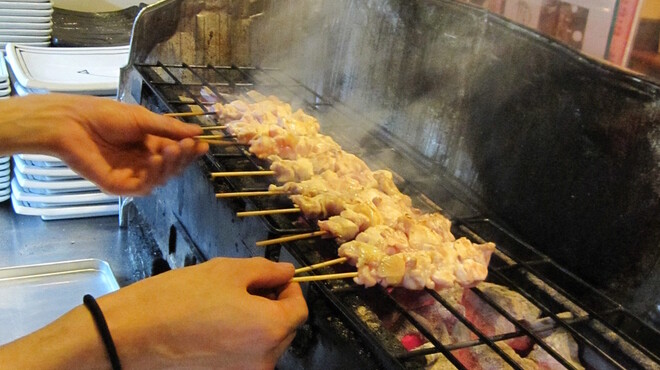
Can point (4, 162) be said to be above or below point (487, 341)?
below

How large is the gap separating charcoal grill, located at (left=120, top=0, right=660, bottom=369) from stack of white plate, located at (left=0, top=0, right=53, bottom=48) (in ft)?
7.22

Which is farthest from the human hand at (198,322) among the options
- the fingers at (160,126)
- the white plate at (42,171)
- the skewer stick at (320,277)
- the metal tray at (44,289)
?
the white plate at (42,171)

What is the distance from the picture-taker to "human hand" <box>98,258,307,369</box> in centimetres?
153

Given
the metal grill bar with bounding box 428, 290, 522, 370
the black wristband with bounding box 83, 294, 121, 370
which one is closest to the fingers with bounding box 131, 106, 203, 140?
the black wristband with bounding box 83, 294, 121, 370

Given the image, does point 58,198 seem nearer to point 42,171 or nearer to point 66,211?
point 66,211

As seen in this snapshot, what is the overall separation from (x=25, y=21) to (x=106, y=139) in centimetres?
382

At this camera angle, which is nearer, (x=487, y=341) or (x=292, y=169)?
(x=487, y=341)

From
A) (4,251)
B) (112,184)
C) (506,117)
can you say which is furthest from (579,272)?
(4,251)

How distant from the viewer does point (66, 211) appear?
15.5 feet

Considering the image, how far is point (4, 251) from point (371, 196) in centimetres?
306

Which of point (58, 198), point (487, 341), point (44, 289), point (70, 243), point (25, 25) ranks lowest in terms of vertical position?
point (70, 243)

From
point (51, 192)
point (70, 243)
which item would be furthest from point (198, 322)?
point (51, 192)

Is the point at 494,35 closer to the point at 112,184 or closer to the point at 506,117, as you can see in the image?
the point at 506,117

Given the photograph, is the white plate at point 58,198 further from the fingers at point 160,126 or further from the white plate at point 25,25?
the fingers at point 160,126
